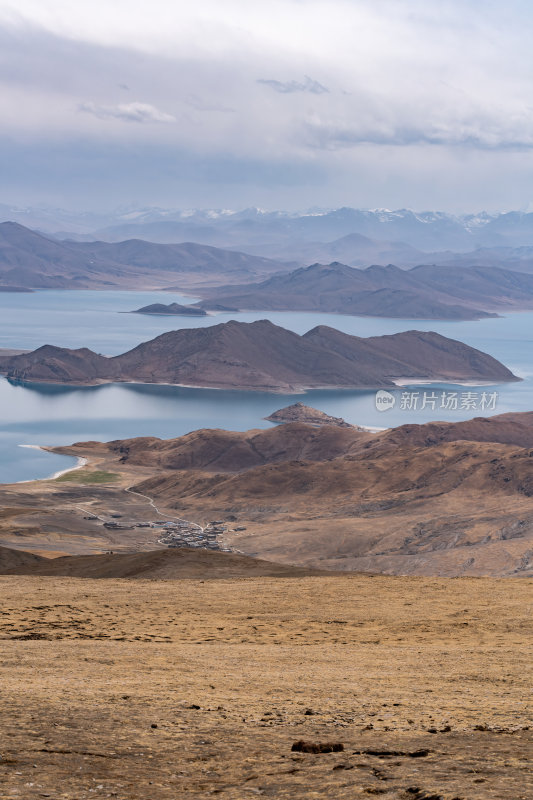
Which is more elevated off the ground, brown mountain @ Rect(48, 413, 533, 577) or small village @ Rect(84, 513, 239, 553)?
brown mountain @ Rect(48, 413, 533, 577)

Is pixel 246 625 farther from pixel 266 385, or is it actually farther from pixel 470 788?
pixel 266 385

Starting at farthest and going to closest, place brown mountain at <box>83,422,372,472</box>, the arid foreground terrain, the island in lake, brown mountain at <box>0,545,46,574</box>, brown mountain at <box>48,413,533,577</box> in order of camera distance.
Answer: the island in lake < brown mountain at <box>83,422,372,472</box> < brown mountain at <box>48,413,533,577</box> < brown mountain at <box>0,545,46,574</box> < the arid foreground terrain

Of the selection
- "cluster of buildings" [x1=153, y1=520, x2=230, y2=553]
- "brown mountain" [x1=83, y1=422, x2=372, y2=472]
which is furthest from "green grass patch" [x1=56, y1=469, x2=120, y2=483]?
"cluster of buildings" [x1=153, y1=520, x2=230, y2=553]

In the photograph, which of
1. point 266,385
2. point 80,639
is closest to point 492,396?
point 266,385

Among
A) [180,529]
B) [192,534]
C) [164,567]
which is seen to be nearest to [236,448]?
[180,529]

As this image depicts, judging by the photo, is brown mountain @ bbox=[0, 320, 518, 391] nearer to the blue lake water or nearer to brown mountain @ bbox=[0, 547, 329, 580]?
the blue lake water

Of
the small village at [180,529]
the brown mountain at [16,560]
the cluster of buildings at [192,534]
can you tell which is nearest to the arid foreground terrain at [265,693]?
the brown mountain at [16,560]
